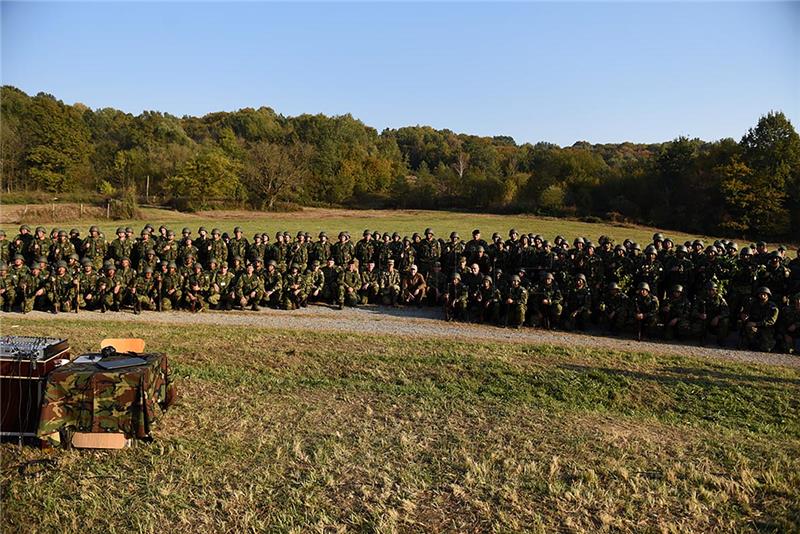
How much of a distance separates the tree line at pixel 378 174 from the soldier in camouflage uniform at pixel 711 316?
40404 millimetres

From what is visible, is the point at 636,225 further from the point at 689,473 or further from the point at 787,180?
the point at 689,473

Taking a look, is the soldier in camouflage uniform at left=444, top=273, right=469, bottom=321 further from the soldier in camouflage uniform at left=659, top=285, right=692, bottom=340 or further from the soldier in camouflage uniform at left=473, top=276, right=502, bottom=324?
the soldier in camouflage uniform at left=659, top=285, right=692, bottom=340

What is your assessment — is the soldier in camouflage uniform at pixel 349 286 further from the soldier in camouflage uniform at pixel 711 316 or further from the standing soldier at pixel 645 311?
the soldier in camouflage uniform at pixel 711 316

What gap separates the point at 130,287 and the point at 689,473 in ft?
41.7

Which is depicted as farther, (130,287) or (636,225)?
(636,225)

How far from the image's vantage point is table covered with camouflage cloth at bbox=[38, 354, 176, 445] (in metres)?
6.17

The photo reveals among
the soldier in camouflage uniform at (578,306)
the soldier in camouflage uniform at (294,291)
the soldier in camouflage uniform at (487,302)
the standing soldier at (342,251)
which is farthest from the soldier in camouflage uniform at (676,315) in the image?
the soldier in camouflage uniform at (294,291)

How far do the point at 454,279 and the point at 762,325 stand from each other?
6.58 meters

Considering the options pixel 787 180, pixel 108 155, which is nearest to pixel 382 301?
pixel 787 180

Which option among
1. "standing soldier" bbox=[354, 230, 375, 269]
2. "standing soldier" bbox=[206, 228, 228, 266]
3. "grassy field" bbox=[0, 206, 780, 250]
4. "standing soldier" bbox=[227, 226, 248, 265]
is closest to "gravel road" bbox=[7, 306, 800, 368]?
"standing soldier" bbox=[354, 230, 375, 269]

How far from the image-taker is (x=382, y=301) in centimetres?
1616

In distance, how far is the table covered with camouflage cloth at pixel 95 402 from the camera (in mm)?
6172

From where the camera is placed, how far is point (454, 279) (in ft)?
48.2

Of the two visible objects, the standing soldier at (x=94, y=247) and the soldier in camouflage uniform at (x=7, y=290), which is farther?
the standing soldier at (x=94, y=247)
